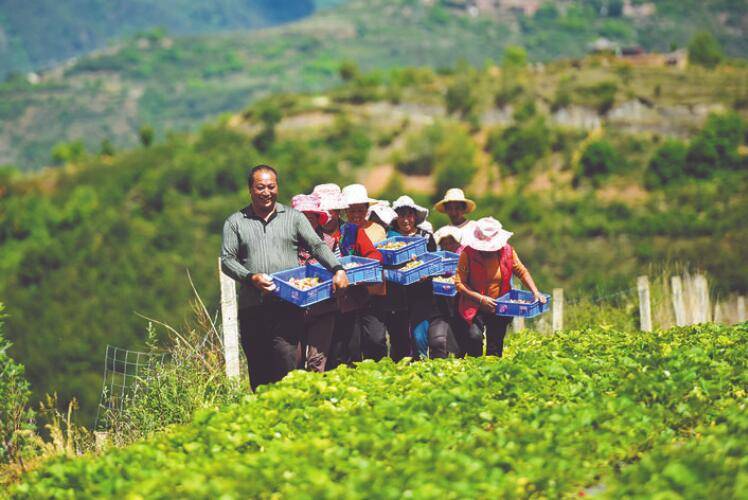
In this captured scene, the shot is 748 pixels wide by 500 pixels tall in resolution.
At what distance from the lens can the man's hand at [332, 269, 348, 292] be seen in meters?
6.39

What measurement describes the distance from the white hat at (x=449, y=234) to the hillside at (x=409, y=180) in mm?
41180

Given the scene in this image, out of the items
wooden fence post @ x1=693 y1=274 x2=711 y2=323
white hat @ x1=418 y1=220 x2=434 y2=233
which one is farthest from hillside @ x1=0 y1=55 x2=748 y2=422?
white hat @ x1=418 y1=220 x2=434 y2=233

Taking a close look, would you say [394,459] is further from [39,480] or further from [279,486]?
[39,480]

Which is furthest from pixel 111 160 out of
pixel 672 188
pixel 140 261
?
pixel 672 188

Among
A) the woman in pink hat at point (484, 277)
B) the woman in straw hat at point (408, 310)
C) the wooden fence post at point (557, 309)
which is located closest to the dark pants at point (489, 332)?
the woman in pink hat at point (484, 277)

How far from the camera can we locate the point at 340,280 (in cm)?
640

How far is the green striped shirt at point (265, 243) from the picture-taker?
21.5 feet

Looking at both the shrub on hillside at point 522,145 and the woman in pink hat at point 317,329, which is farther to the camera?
the shrub on hillside at point 522,145

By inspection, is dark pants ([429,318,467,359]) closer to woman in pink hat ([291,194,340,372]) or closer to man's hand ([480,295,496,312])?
man's hand ([480,295,496,312])

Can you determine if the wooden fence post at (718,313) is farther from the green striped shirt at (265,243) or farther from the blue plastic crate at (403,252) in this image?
the green striped shirt at (265,243)

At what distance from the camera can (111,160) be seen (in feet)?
326

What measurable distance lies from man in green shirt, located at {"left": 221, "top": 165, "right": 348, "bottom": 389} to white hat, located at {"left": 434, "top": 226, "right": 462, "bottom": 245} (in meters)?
1.82

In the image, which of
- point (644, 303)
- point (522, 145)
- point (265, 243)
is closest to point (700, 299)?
point (644, 303)

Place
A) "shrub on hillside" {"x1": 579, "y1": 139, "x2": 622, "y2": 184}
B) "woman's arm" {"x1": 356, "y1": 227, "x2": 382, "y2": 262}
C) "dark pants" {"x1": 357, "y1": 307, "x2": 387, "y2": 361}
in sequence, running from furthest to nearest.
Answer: "shrub on hillside" {"x1": 579, "y1": 139, "x2": 622, "y2": 184} → "dark pants" {"x1": 357, "y1": 307, "x2": 387, "y2": 361} → "woman's arm" {"x1": 356, "y1": 227, "x2": 382, "y2": 262}
